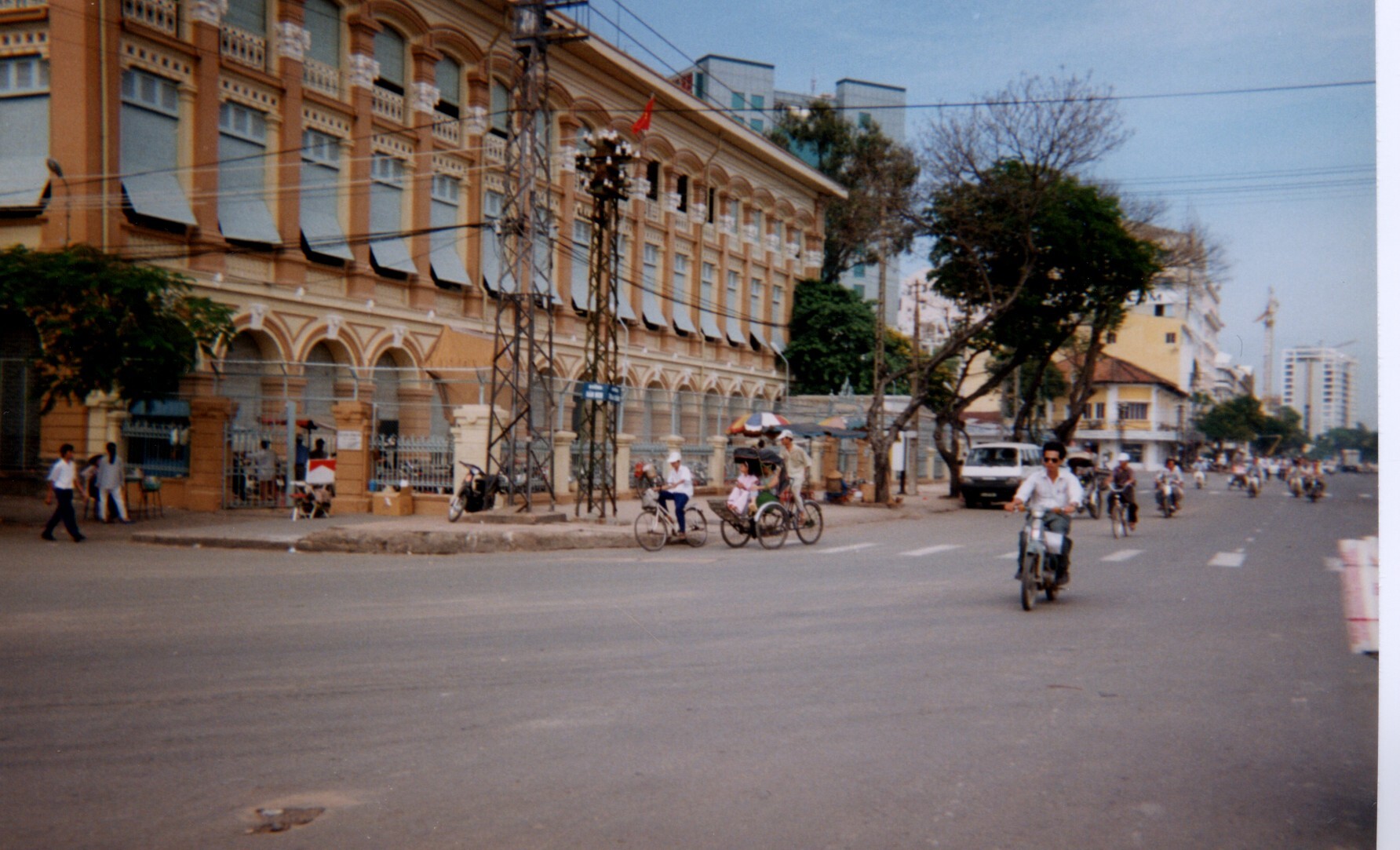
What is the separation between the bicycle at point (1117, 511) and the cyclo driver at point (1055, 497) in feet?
36.1

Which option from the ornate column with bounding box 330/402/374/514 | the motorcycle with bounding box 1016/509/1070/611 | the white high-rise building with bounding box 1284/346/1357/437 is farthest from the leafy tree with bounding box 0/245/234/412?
the white high-rise building with bounding box 1284/346/1357/437

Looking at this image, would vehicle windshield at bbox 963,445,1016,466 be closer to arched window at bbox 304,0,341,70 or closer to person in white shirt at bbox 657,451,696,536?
person in white shirt at bbox 657,451,696,536

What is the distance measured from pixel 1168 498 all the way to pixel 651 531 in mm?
16493

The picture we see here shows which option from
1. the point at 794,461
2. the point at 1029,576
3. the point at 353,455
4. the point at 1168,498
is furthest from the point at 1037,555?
the point at 1168,498

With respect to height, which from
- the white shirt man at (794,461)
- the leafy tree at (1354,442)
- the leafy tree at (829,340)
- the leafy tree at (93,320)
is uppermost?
the leafy tree at (829,340)

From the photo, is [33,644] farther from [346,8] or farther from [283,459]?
[346,8]

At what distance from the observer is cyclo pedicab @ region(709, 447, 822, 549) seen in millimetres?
17016

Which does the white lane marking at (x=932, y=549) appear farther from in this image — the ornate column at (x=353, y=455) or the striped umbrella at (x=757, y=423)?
the ornate column at (x=353, y=455)

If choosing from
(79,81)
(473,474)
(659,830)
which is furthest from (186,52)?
(659,830)

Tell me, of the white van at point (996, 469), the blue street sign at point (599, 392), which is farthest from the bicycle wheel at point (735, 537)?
the white van at point (996, 469)

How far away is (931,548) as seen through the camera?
1808cm

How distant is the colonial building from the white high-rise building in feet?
54.5

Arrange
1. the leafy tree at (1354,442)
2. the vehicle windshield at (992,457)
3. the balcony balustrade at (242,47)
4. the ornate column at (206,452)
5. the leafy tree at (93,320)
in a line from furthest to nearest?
the vehicle windshield at (992,457) → the balcony balustrade at (242,47) → the ornate column at (206,452) → the leafy tree at (93,320) → the leafy tree at (1354,442)

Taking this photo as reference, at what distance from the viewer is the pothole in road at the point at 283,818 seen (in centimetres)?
434
